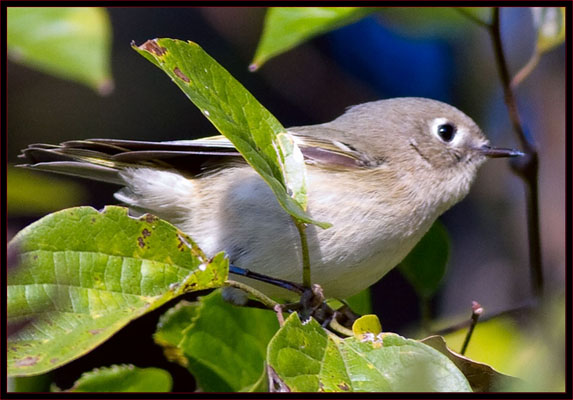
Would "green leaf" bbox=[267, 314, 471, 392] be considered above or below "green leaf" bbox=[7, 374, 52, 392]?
above

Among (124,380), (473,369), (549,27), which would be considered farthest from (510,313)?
(124,380)

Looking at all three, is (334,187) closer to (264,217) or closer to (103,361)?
(264,217)

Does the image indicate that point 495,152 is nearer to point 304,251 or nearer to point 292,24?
point 292,24

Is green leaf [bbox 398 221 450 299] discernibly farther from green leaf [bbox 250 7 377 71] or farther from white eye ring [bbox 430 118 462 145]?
green leaf [bbox 250 7 377 71]

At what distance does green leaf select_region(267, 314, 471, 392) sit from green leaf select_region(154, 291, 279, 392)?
0.45 meters

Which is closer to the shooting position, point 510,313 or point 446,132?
point 510,313

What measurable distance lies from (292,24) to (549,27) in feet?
2.08

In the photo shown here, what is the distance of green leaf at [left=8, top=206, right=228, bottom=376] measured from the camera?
974 mm

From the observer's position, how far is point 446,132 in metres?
2.00

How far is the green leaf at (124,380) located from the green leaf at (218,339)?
0.37ft

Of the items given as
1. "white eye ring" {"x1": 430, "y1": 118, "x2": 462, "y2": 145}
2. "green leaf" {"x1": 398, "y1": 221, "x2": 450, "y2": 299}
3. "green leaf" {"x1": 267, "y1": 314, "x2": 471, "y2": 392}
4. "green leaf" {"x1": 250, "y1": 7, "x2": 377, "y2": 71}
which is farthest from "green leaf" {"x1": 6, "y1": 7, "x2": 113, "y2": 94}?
"white eye ring" {"x1": 430, "y1": 118, "x2": 462, "y2": 145}

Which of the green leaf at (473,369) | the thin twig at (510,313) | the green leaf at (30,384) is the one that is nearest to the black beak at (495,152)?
the thin twig at (510,313)

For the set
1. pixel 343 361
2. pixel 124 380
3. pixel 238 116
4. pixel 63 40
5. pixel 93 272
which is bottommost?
pixel 124 380

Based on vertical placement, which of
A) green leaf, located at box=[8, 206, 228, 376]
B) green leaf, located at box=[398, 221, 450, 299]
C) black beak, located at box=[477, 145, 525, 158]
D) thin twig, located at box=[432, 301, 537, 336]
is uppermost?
black beak, located at box=[477, 145, 525, 158]
